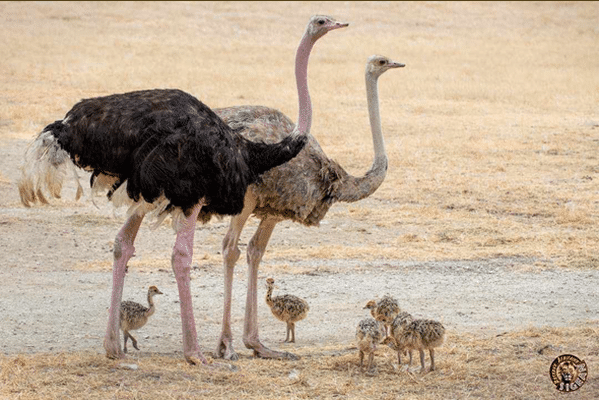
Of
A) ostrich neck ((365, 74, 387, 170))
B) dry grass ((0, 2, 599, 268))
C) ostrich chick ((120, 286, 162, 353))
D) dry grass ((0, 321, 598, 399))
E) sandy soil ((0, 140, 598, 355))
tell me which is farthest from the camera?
dry grass ((0, 2, 599, 268))

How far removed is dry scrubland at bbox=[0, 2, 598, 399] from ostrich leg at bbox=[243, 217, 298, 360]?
0.12 m

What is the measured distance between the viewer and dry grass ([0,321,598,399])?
6840 millimetres

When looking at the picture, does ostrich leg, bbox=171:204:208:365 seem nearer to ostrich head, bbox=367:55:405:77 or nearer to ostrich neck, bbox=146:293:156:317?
ostrich neck, bbox=146:293:156:317

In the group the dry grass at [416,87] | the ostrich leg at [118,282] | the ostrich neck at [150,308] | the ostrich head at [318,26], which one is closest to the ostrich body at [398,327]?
the ostrich neck at [150,308]

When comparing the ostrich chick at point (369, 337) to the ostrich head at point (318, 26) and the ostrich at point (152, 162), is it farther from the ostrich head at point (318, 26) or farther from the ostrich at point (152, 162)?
the ostrich head at point (318, 26)

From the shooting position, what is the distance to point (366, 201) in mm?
13797

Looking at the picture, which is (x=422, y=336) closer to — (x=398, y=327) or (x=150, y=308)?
(x=398, y=327)

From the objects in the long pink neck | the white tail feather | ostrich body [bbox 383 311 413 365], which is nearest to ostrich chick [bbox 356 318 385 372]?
ostrich body [bbox 383 311 413 365]

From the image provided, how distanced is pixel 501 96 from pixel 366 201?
9.76 meters

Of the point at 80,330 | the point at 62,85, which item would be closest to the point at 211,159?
the point at 80,330

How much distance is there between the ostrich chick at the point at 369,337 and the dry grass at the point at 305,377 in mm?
159

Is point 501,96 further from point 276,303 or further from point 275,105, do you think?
point 276,303

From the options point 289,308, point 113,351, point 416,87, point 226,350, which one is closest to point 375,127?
point 289,308

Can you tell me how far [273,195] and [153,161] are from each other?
4.04 feet
